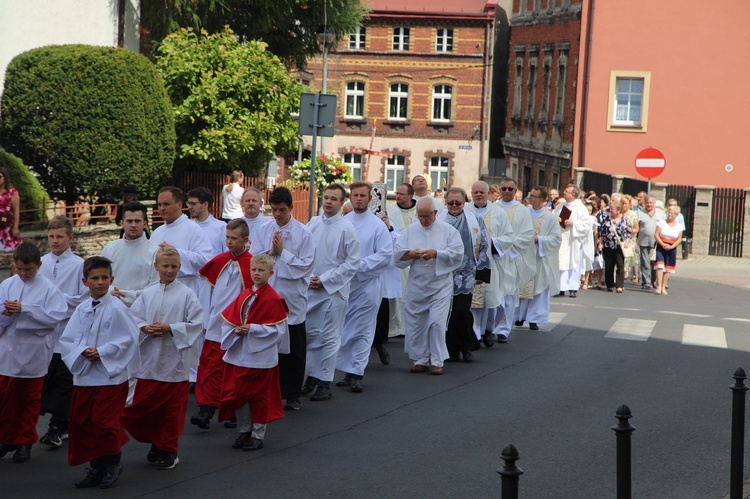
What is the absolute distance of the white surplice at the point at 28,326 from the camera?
8.14 meters

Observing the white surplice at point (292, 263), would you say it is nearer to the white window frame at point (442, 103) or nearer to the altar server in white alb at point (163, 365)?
the altar server in white alb at point (163, 365)

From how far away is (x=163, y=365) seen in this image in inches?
312

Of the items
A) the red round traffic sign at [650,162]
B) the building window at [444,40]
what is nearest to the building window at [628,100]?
the red round traffic sign at [650,162]

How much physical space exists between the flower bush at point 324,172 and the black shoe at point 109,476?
2049 cm

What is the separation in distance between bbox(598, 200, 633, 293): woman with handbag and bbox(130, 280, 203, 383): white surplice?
50.7 feet

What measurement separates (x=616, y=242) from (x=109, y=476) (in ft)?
53.6

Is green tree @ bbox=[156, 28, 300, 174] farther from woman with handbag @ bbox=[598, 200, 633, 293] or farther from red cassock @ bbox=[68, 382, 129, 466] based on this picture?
red cassock @ bbox=[68, 382, 129, 466]

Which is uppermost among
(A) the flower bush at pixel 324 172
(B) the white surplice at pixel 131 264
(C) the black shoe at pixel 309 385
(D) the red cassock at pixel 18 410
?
(A) the flower bush at pixel 324 172

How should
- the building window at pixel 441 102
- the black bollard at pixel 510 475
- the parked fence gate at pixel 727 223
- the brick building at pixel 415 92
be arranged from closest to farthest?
the black bollard at pixel 510 475 < the parked fence gate at pixel 727 223 < the brick building at pixel 415 92 < the building window at pixel 441 102

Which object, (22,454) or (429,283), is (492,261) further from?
(22,454)

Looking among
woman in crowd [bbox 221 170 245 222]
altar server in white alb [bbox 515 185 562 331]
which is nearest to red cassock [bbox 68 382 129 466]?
altar server in white alb [bbox 515 185 562 331]

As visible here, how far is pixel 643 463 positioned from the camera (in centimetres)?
861

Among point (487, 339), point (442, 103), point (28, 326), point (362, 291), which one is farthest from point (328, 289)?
point (442, 103)

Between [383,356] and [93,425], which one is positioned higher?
[93,425]
